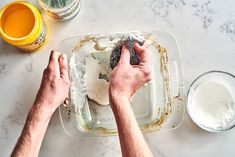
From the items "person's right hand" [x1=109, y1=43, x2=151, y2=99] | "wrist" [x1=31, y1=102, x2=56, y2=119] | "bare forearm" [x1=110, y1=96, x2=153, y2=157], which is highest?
"person's right hand" [x1=109, y1=43, x2=151, y2=99]

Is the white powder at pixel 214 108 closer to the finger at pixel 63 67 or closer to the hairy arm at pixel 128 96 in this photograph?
the hairy arm at pixel 128 96

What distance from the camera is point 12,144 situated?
0.99 meters

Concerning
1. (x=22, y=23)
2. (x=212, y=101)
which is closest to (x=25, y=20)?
(x=22, y=23)

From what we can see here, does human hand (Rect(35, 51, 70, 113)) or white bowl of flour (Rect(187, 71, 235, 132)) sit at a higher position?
human hand (Rect(35, 51, 70, 113))

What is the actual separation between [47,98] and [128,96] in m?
0.18

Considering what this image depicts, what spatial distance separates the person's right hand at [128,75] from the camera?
88 centimetres

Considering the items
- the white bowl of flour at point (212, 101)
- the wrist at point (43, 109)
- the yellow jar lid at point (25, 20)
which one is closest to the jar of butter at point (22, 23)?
the yellow jar lid at point (25, 20)

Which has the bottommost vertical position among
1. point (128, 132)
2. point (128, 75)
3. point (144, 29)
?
point (128, 132)

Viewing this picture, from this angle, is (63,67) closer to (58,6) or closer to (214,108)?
(58,6)

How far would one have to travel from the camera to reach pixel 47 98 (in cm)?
92

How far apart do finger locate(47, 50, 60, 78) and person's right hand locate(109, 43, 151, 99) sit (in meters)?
0.12

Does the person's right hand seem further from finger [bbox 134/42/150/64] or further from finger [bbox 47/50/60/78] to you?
finger [bbox 47/50/60/78]

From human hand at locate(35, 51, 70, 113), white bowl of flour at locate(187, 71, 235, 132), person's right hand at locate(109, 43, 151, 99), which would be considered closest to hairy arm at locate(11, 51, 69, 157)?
human hand at locate(35, 51, 70, 113)

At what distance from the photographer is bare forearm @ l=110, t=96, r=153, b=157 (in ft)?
2.74
